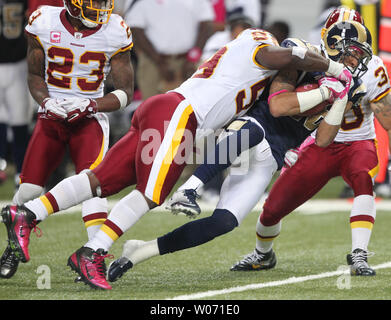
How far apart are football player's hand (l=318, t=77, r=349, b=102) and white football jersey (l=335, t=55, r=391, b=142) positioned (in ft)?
1.61

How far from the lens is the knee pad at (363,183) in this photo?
4.80 metres

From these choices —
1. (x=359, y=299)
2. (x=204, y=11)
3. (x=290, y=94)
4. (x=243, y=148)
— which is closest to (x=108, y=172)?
(x=243, y=148)

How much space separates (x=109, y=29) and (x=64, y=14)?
27cm

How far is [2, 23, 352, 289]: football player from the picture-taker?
4.16 meters

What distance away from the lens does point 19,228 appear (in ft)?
14.1

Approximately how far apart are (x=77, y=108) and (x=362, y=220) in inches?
64.5

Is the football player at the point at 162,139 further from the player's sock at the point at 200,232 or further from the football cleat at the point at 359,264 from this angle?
the football cleat at the point at 359,264

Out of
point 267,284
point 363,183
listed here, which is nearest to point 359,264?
point 363,183

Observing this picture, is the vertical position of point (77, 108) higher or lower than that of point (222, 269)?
higher

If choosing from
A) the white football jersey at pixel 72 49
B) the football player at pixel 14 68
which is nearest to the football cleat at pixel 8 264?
the white football jersey at pixel 72 49

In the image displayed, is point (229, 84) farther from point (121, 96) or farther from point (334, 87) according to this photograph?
point (121, 96)

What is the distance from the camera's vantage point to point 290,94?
14.1 ft

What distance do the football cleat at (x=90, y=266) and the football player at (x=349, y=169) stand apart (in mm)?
1061
